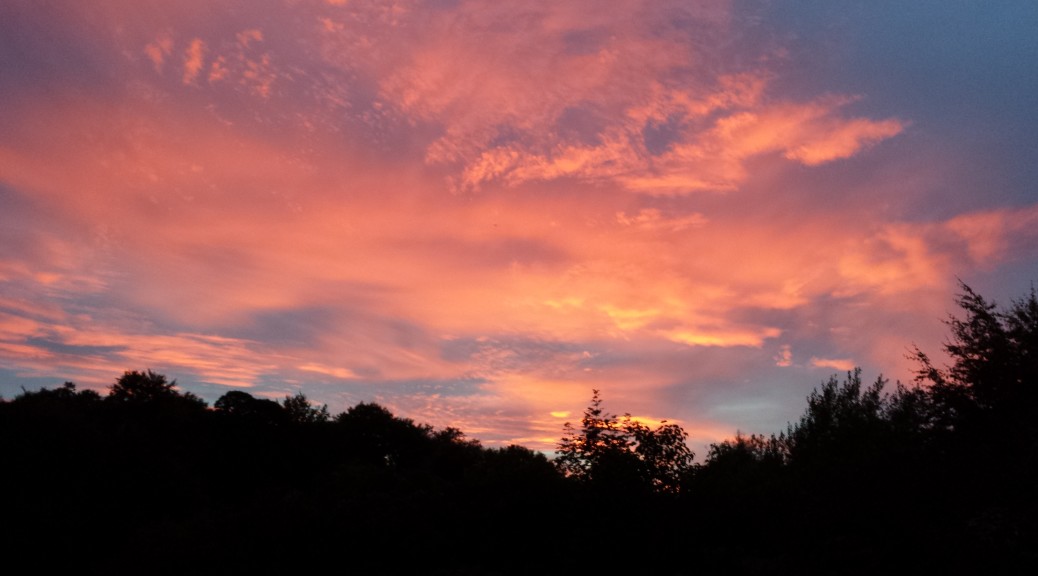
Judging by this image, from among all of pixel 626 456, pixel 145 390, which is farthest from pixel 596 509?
pixel 145 390

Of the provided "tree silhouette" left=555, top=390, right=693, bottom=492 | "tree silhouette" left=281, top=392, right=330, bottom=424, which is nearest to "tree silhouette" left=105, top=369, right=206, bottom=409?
"tree silhouette" left=281, top=392, right=330, bottom=424

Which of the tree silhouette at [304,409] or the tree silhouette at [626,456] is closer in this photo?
the tree silhouette at [626,456]

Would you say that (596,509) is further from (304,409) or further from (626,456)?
(304,409)

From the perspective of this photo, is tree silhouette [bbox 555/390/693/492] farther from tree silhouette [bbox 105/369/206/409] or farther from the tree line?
tree silhouette [bbox 105/369/206/409]

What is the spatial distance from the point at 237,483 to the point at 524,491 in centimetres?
3536

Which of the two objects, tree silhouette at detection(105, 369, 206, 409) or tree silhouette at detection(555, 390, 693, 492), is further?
tree silhouette at detection(105, 369, 206, 409)

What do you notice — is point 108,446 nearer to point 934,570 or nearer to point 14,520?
point 14,520

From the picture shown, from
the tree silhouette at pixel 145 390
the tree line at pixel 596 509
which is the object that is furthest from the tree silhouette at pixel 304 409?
the tree line at pixel 596 509

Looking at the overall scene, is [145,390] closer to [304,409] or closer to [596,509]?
[304,409]

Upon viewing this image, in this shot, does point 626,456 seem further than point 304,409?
No

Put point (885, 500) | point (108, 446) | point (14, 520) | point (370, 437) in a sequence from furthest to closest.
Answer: point (370, 437)
point (108, 446)
point (14, 520)
point (885, 500)

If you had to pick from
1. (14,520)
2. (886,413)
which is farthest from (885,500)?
(14,520)

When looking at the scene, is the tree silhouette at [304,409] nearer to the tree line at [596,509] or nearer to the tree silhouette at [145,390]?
the tree silhouette at [145,390]

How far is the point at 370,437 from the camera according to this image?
229ft
